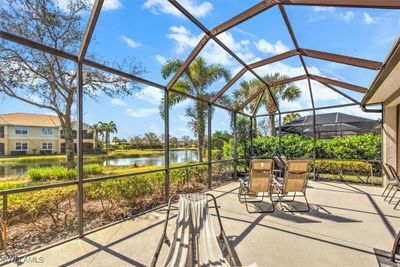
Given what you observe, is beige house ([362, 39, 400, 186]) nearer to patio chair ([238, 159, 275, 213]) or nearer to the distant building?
the distant building

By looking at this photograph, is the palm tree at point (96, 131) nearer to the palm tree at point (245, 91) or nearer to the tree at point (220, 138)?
the tree at point (220, 138)

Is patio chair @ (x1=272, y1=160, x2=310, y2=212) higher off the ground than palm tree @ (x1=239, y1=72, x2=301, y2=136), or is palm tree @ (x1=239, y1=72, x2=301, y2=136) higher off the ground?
palm tree @ (x1=239, y1=72, x2=301, y2=136)

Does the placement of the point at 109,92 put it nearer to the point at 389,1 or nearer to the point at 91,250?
the point at 91,250

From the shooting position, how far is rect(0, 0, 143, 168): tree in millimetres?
6020

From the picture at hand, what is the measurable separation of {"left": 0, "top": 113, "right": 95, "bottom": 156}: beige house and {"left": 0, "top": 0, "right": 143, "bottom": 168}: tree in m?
0.25

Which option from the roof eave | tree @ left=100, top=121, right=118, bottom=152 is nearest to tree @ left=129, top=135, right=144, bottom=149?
tree @ left=100, top=121, right=118, bottom=152

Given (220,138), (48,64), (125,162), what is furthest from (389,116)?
(48,64)

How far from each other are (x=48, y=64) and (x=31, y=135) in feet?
8.32

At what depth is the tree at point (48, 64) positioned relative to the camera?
6.02 m

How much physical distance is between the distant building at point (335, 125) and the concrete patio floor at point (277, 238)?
227 inches

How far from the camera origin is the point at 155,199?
6117 millimetres

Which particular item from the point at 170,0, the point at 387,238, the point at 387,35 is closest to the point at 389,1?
the point at 387,35

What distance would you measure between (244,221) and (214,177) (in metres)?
4.50

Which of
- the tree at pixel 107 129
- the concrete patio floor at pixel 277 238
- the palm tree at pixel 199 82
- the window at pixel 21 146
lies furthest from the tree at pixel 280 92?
the window at pixel 21 146
